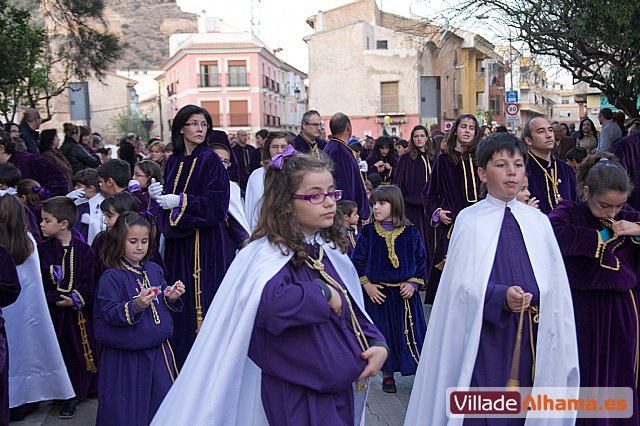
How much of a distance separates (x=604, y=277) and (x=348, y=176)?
4.44 meters

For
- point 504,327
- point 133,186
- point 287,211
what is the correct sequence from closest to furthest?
point 287,211 → point 504,327 → point 133,186

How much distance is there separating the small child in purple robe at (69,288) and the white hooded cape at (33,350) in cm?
15

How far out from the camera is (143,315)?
4809 millimetres

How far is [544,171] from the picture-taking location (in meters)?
6.21

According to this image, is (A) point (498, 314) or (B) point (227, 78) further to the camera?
(B) point (227, 78)

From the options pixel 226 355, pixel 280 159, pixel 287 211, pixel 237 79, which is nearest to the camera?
pixel 226 355

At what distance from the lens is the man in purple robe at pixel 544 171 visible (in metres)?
6.16

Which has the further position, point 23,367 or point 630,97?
point 630,97

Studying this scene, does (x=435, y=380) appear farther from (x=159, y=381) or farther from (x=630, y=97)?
(x=630, y=97)

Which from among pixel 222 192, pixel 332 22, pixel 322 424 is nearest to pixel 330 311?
pixel 322 424

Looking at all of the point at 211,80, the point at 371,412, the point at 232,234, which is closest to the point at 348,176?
the point at 232,234

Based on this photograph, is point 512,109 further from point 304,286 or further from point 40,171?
point 304,286

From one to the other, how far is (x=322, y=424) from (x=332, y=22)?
4533cm

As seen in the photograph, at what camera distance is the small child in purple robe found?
5.68m
